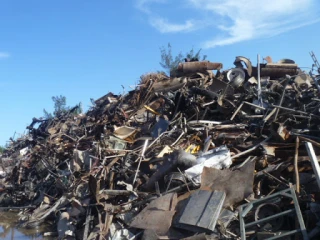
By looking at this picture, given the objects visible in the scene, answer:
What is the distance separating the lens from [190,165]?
6.66m

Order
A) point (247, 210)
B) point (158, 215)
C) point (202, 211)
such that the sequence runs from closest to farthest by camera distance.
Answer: point (247, 210) → point (202, 211) → point (158, 215)

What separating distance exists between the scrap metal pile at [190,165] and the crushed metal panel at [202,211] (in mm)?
16

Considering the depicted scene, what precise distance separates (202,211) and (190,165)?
1.28 metres

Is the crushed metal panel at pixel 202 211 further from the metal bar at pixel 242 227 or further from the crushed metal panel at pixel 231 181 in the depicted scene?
the metal bar at pixel 242 227

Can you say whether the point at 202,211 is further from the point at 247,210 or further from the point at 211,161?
the point at 211,161

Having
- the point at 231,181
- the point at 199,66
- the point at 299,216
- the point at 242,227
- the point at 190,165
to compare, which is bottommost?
the point at 242,227

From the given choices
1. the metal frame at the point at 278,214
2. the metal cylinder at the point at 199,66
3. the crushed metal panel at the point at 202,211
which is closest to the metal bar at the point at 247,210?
the metal frame at the point at 278,214

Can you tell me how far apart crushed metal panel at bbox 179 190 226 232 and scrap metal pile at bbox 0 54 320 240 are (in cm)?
2

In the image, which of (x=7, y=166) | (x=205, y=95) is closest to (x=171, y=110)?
(x=205, y=95)

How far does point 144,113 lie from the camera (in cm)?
1073

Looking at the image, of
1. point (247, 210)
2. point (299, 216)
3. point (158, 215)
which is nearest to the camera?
point (299, 216)

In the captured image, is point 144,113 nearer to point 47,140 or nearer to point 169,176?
point 47,140

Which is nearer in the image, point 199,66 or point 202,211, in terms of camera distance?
point 202,211

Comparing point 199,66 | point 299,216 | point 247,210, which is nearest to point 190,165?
point 247,210
